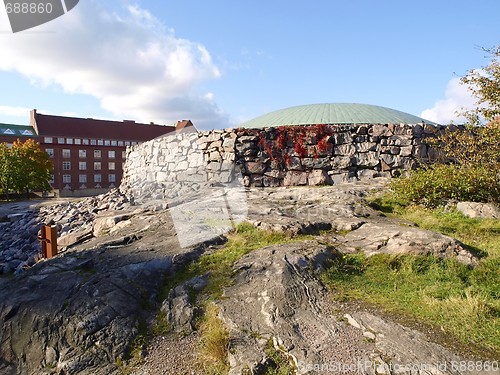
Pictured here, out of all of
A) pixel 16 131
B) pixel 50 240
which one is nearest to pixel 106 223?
pixel 50 240

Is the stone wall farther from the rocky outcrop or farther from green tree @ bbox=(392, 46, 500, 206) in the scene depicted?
the rocky outcrop

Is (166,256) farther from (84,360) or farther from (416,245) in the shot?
(416,245)

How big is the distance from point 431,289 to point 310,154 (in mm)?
7845

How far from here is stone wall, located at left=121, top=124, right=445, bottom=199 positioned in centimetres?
1120

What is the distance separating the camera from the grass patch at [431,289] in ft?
10.5

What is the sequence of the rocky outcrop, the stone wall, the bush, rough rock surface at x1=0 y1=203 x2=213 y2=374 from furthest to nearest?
1. the stone wall
2. the bush
3. rough rock surface at x1=0 y1=203 x2=213 y2=374
4. the rocky outcrop

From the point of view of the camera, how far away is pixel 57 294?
13.6 feet

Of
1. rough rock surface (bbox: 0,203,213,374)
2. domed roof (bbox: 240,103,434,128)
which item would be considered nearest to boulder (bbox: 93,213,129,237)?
rough rock surface (bbox: 0,203,213,374)

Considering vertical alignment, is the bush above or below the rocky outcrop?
above

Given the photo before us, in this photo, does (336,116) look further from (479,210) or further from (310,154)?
(479,210)

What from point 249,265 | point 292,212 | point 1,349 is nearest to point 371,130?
point 292,212

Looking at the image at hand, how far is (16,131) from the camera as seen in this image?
48.2 metres

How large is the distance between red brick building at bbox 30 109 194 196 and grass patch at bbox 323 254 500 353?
147 ft

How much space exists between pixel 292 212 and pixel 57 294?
466 centimetres
